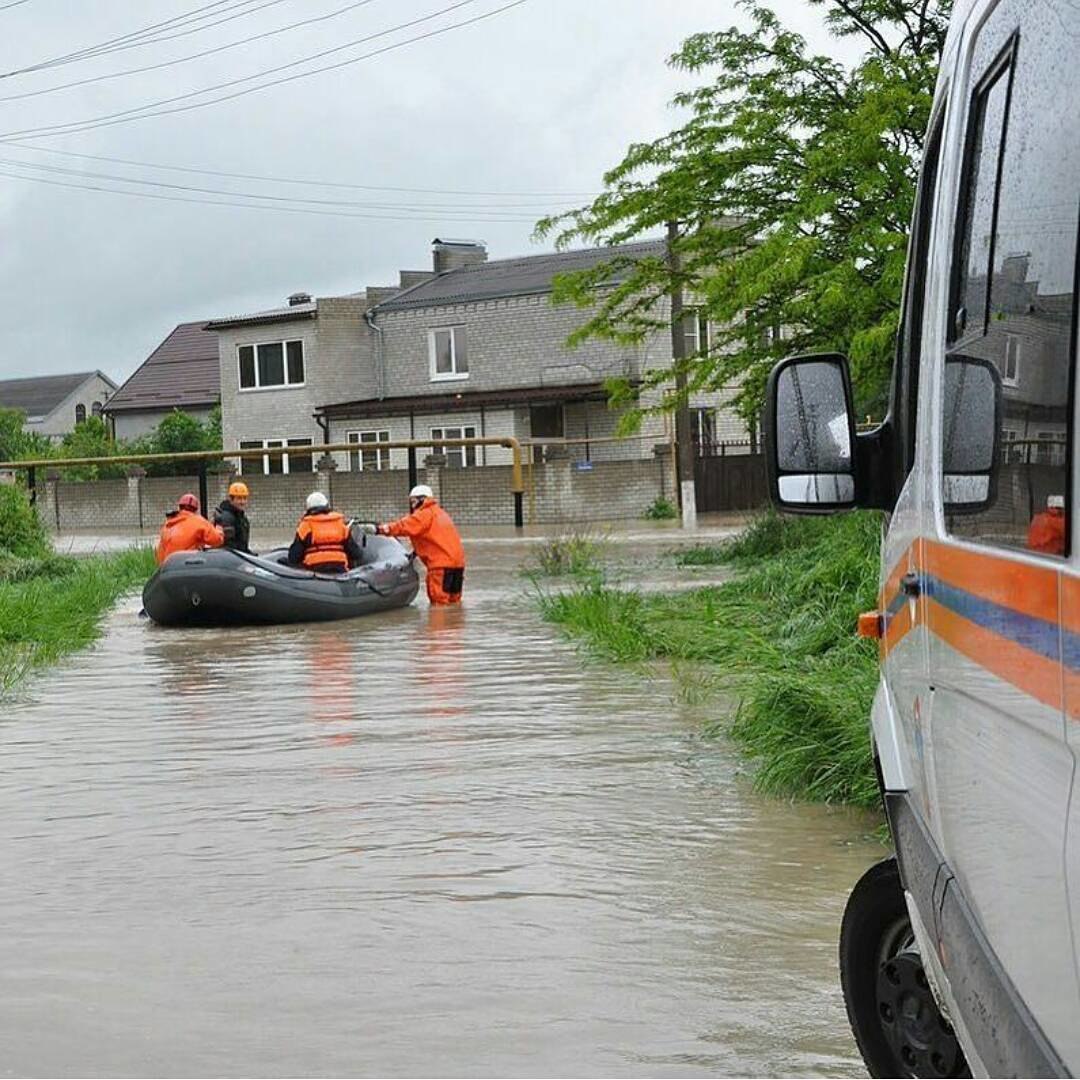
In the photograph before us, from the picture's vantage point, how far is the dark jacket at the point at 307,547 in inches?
831

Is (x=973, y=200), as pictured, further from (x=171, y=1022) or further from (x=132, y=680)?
(x=132, y=680)

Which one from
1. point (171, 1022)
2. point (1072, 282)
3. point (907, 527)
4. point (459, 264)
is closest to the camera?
point (1072, 282)

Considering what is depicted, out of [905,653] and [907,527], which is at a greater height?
[907,527]

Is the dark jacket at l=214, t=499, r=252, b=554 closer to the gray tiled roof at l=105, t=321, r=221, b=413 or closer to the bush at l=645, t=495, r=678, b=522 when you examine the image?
the bush at l=645, t=495, r=678, b=522

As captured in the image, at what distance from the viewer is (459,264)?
58.5 metres

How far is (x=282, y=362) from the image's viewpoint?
183 ft

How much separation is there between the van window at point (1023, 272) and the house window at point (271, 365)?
52.4m

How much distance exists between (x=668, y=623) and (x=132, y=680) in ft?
13.9

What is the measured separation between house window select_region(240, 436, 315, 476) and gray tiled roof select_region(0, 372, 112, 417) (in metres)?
44.2

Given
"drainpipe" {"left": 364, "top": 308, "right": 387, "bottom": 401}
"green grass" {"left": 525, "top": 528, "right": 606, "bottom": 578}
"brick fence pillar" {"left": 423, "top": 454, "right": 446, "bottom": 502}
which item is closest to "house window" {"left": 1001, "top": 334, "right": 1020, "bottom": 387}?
"green grass" {"left": 525, "top": 528, "right": 606, "bottom": 578}

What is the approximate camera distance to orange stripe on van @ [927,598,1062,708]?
2.56m

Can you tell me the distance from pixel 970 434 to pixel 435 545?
1871 centimetres

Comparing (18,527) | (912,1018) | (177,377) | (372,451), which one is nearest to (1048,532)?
(912,1018)

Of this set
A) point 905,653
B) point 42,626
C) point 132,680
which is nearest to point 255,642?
point 42,626
